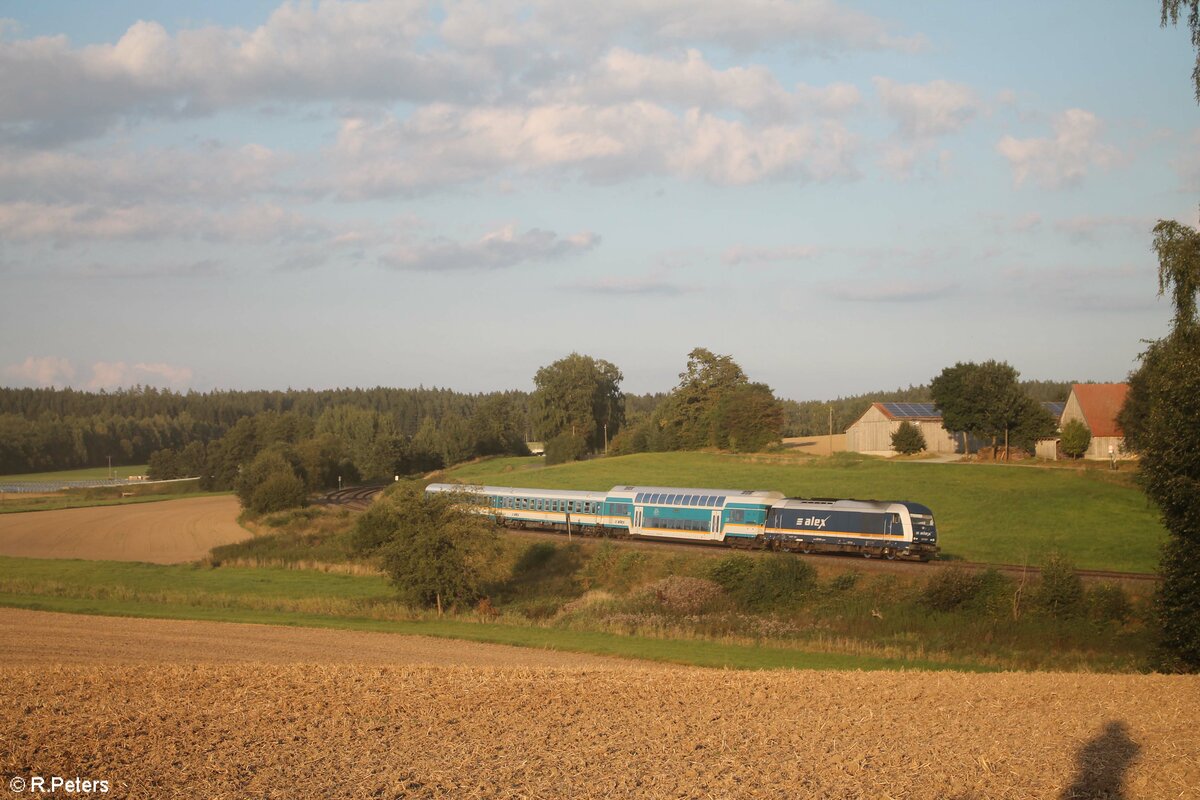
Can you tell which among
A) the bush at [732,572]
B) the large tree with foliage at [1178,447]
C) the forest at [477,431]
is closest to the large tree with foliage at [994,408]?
the forest at [477,431]

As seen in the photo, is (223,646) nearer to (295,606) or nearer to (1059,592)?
(295,606)

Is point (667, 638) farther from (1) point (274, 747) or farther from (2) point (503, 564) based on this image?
(1) point (274, 747)

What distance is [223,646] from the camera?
2672cm

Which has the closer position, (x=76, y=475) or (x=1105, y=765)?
(x=1105, y=765)

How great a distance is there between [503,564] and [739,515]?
12772 millimetres

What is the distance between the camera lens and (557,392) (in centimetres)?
12625

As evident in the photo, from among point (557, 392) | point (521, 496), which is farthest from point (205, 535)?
point (557, 392)

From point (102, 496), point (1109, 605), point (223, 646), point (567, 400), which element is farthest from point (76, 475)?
point (1109, 605)

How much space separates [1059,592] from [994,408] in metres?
47.7

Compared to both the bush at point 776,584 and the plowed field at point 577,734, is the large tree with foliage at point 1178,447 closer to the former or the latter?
the plowed field at point 577,734

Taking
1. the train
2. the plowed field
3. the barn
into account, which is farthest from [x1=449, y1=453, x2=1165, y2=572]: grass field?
the plowed field

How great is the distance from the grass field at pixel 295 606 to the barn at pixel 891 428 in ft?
189

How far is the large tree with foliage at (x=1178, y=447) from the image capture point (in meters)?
23.4

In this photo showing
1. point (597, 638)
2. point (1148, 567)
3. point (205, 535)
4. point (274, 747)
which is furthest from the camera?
point (205, 535)
